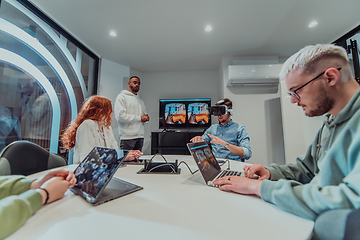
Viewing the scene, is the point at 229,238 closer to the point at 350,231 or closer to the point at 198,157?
the point at 350,231

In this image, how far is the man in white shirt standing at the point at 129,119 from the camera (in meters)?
2.61

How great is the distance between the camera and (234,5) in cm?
191

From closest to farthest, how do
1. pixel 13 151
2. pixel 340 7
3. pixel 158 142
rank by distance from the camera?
pixel 13 151, pixel 340 7, pixel 158 142

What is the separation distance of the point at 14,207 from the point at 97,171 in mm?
263

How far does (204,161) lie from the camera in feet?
2.93

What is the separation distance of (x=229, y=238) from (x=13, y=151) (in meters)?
1.31

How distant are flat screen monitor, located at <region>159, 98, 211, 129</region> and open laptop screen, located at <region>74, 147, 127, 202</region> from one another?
9.35 ft

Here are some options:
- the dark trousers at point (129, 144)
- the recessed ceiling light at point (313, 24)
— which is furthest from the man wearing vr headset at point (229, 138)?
the recessed ceiling light at point (313, 24)

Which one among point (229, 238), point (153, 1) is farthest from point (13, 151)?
point (153, 1)

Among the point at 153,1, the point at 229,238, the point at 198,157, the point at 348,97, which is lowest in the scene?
the point at 229,238

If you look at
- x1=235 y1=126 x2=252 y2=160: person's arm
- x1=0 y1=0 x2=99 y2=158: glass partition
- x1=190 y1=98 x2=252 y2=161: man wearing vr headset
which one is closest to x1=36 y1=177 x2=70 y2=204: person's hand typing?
x1=190 y1=98 x2=252 y2=161: man wearing vr headset

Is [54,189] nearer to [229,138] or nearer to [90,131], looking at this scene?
[90,131]

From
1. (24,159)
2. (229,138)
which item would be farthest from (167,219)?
(229,138)

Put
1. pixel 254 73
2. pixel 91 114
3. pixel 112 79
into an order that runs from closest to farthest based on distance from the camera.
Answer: pixel 91 114, pixel 254 73, pixel 112 79
